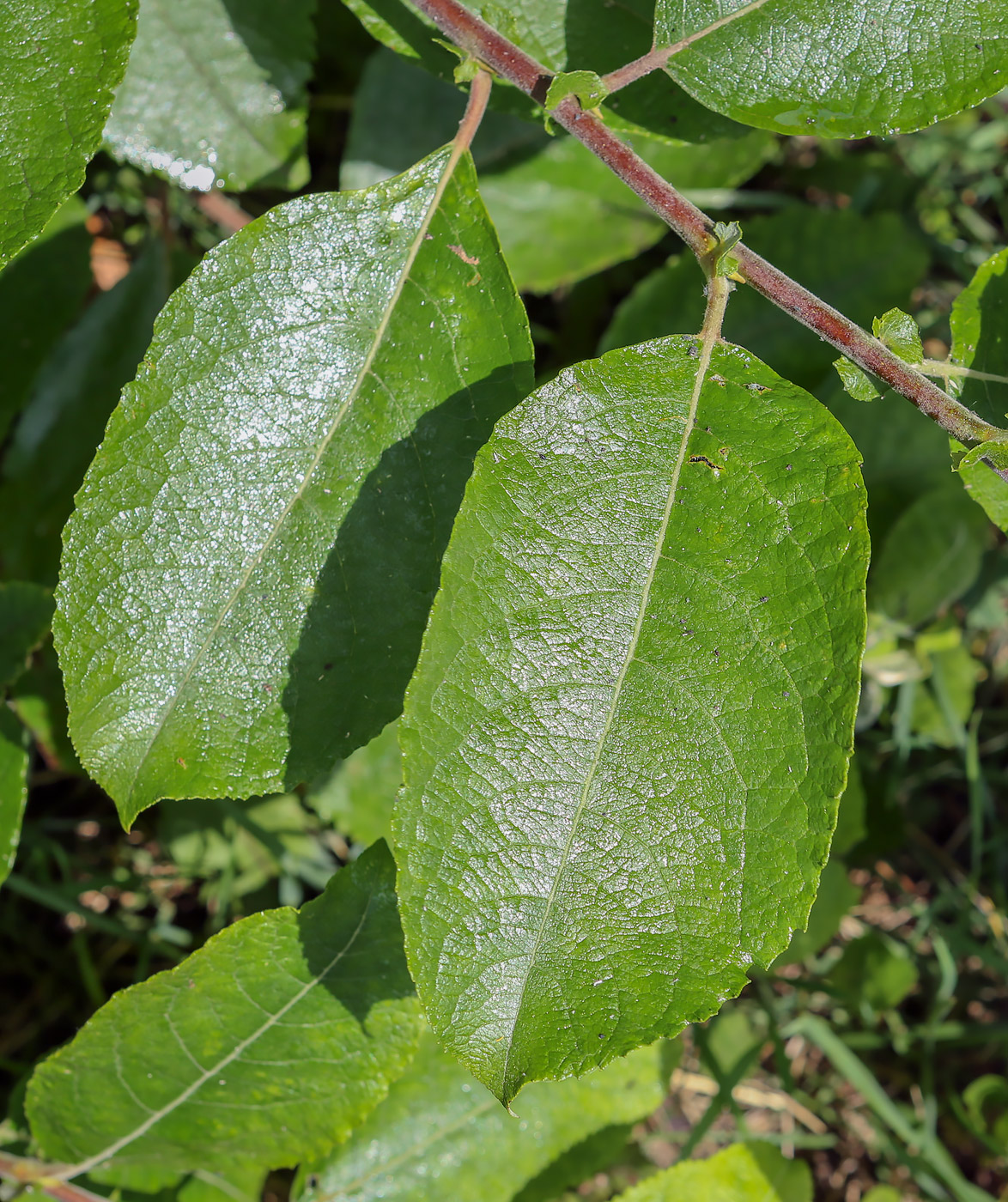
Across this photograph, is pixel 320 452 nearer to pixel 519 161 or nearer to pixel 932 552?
pixel 519 161

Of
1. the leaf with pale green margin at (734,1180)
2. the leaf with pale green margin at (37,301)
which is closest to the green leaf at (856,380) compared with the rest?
the leaf with pale green margin at (734,1180)

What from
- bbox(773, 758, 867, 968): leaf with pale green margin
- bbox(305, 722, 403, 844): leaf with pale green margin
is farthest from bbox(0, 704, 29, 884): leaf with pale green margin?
bbox(773, 758, 867, 968): leaf with pale green margin

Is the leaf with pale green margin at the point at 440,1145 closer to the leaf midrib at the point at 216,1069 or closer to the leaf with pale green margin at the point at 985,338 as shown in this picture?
the leaf midrib at the point at 216,1069

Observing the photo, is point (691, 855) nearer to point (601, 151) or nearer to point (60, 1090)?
point (601, 151)

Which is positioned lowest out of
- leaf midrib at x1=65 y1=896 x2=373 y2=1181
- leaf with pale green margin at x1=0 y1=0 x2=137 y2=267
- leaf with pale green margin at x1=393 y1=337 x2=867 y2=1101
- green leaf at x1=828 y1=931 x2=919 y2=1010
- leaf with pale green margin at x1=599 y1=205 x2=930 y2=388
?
green leaf at x1=828 y1=931 x2=919 y2=1010

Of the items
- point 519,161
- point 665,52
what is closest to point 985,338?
point 665,52

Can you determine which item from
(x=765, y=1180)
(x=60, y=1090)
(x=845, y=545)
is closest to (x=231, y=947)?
(x=60, y=1090)

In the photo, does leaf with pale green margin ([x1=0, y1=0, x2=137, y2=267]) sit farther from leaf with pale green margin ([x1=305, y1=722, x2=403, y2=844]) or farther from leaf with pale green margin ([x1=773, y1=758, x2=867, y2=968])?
leaf with pale green margin ([x1=773, y1=758, x2=867, y2=968])
